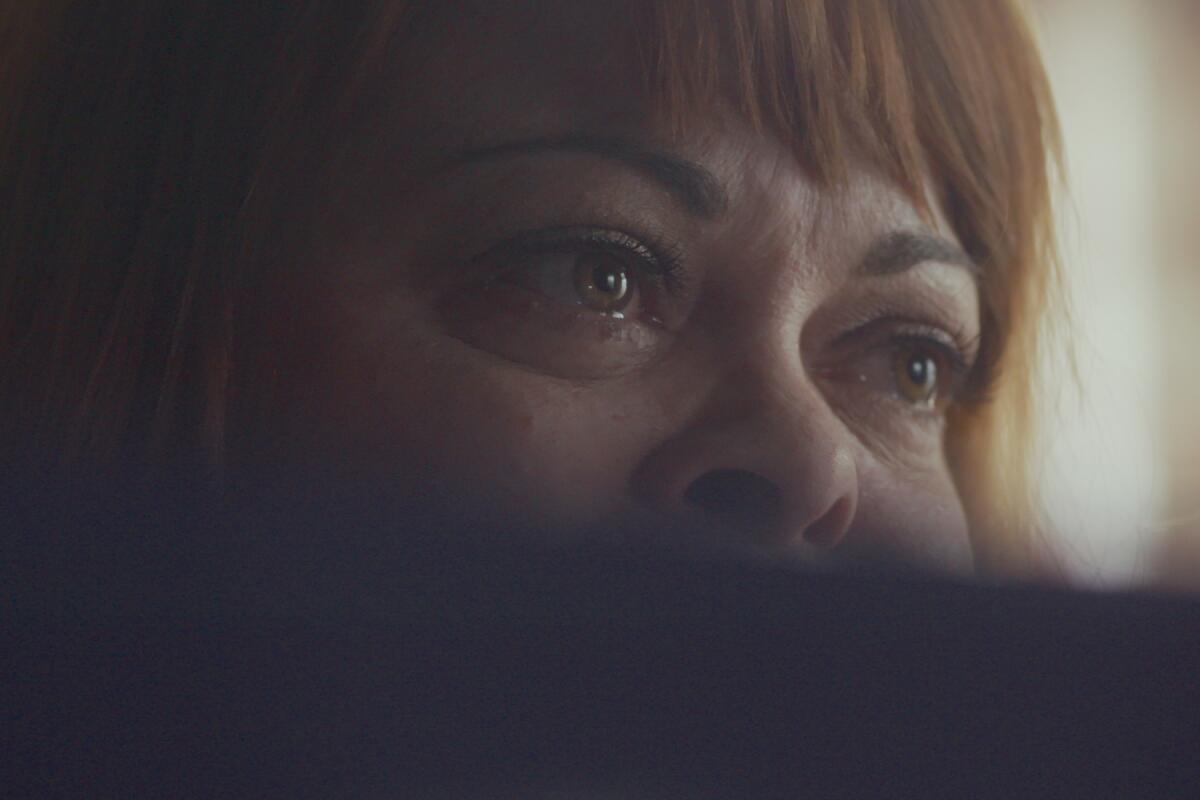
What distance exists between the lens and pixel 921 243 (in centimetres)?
66

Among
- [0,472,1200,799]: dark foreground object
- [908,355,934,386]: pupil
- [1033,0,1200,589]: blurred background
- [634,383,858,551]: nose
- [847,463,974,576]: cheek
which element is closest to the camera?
[0,472,1200,799]: dark foreground object

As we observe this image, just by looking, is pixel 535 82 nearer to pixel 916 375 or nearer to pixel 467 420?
pixel 467 420

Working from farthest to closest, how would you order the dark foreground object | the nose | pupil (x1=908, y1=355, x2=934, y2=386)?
pupil (x1=908, y1=355, x2=934, y2=386) → the nose → the dark foreground object

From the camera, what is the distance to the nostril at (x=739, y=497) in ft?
1.73

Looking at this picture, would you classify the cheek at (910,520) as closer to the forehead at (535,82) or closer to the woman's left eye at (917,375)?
the woman's left eye at (917,375)

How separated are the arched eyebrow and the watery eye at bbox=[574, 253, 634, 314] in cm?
13

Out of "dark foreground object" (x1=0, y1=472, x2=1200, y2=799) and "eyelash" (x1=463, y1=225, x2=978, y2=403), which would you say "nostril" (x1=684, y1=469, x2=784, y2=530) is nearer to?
"eyelash" (x1=463, y1=225, x2=978, y2=403)

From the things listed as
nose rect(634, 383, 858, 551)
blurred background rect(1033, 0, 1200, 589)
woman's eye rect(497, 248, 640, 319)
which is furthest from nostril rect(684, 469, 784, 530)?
blurred background rect(1033, 0, 1200, 589)

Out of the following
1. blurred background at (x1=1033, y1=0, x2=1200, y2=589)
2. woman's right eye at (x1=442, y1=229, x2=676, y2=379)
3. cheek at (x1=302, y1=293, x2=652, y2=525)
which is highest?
blurred background at (x1=1033, y1=0, x2=1200, y2=589)

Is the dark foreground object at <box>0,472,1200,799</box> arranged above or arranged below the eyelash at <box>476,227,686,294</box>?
below

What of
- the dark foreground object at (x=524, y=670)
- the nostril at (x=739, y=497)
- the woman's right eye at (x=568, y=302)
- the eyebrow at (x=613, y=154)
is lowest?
the dark foreground object at (x=524, y=670)

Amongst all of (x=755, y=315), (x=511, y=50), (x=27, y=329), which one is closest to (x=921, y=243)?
(x=755, y=315)

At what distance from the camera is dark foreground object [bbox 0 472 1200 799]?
0.21 m

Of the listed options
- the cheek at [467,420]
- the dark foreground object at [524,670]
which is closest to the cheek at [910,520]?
the cheek at [467,420]
